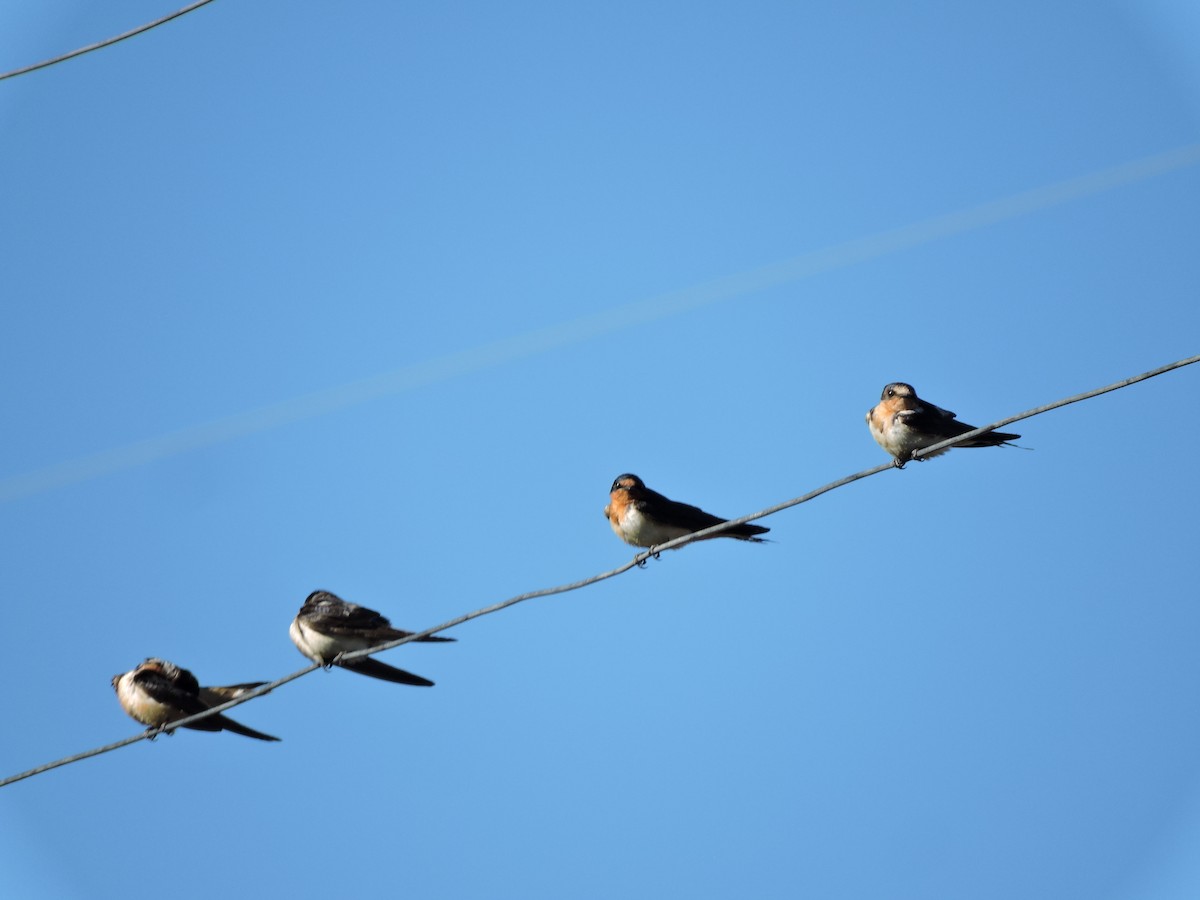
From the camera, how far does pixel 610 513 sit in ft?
40.4

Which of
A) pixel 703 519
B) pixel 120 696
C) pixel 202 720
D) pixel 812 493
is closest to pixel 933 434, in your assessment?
pixel 703 519

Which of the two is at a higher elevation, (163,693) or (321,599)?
(321,599)

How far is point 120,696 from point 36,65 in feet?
15.7

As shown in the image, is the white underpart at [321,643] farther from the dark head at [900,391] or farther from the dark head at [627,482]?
the dark head at [900,391]

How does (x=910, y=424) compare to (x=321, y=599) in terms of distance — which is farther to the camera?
(x=321, y=599)

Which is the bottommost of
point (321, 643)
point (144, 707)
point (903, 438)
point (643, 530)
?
point (144, 707)

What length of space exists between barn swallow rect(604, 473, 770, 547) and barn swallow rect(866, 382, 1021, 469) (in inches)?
54.9

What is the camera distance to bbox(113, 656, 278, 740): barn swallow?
11609 millimetres

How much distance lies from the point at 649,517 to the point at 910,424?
2061 millimetres

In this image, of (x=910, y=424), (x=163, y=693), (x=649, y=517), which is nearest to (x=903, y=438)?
(x=910, y=424)

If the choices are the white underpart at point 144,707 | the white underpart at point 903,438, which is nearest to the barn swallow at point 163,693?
the white underpart at point 144,707

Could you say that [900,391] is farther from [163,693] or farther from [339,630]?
[163,693]

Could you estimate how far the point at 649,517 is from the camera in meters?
11.9

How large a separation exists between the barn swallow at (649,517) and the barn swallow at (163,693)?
3.05 metres
